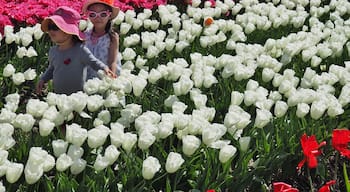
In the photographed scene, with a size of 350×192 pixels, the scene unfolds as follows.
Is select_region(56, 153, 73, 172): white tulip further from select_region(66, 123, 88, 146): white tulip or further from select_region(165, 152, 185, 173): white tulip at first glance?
select_region(165, 152, 185, 173): white tulip

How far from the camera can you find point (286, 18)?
4719 millimetres

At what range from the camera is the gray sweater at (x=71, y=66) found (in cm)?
324

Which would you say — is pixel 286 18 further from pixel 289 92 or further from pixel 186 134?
pixel 186 134

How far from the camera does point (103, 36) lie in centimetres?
350

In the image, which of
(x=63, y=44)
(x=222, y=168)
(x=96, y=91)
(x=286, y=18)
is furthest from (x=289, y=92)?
(x=286, y=18)

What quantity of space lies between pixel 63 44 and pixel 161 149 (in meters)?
0.99

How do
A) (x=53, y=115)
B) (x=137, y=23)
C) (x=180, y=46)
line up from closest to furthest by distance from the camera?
(x=53, y=115) < (x=180, y=46) < (x=137, y=23)

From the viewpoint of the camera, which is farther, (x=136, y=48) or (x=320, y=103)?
(x=136, y=48)

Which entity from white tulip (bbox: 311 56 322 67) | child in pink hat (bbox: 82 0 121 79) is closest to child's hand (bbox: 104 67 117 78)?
child in pink hat (bbox: 82 0 121 79)

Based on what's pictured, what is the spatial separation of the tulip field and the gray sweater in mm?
130

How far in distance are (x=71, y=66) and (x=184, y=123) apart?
97 cm

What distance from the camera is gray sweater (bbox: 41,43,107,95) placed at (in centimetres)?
324

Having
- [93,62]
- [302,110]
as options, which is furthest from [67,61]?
[302,110]

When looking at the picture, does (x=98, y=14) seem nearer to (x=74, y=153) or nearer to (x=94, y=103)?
(x=94, y=103)
